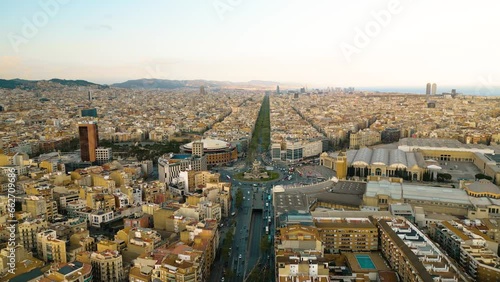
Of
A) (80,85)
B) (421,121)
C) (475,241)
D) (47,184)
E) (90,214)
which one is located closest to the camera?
(475,241)

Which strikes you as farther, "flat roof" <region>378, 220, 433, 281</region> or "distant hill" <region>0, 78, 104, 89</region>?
"distant hill" <region>0, 78, 104, 89</region>

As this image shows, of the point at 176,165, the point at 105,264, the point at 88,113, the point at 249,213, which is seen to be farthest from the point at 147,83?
the point at 105,264

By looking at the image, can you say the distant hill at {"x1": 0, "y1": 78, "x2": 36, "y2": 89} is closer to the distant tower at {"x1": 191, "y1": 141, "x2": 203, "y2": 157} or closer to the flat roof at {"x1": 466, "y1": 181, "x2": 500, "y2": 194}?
the distant tower at {"x1": 191, "y1": 141, "x2": 203, "y2": 157}

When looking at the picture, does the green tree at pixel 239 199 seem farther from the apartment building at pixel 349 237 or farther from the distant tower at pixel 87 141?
the distant tower at pixel 87 141

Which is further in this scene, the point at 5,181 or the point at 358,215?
the point at 5,181

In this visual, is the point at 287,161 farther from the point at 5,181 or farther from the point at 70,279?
the point at 70,279

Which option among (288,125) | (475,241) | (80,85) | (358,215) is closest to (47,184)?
(358,215)

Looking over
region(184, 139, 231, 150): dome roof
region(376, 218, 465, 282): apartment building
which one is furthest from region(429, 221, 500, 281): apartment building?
region(184, 139, 231, 150): dome roof

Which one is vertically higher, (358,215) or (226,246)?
(358,215)

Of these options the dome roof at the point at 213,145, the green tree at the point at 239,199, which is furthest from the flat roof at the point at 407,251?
the dome roof at the point at 213,145
